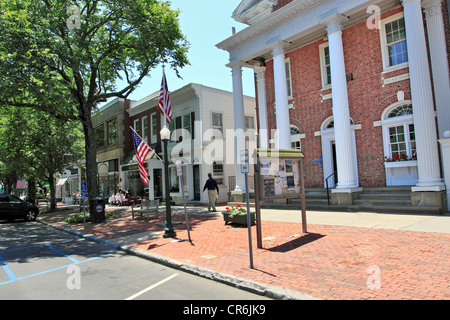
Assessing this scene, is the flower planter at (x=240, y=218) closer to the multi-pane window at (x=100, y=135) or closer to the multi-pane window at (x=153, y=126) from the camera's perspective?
the multi-pane window at (x=153, y=126)

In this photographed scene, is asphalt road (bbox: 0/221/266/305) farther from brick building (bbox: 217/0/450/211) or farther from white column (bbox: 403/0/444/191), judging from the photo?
white column (bbox: 403/0/444/191)

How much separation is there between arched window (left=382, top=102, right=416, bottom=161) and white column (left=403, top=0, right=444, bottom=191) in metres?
1.98

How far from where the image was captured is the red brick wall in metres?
13.4

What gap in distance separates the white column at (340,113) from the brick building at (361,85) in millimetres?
40

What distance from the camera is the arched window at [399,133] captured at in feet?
41.1

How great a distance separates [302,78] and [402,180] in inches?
282

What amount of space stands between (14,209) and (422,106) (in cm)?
2081

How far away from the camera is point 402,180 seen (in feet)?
41.7

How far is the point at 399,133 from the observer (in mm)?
12875

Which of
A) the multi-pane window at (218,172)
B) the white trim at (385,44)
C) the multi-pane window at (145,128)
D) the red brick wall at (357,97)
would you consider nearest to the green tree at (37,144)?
the multi-pane window at (145,128)

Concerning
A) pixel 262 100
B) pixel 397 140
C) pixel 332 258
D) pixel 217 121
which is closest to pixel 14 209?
pixel 217 121

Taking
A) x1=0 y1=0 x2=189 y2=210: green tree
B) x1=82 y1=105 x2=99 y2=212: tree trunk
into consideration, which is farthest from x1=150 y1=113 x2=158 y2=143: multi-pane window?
x1=82 y1=105 x2=99 y2=212: tree trunk
